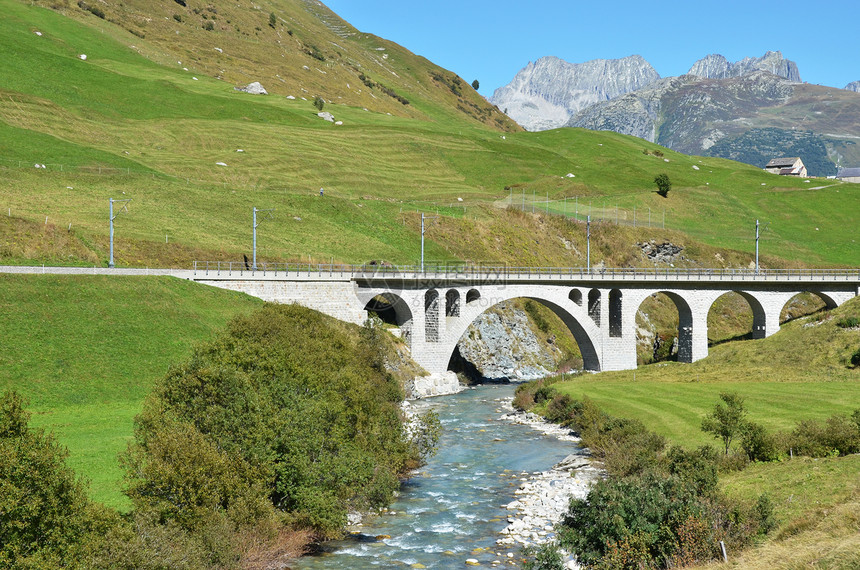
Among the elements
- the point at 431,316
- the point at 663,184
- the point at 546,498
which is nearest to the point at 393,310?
the point at 431,316

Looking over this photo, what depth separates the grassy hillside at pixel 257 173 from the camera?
95875 millimetres

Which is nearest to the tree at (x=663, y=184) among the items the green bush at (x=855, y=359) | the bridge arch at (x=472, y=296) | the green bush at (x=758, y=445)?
the bridge arch at (x=472, y=296)

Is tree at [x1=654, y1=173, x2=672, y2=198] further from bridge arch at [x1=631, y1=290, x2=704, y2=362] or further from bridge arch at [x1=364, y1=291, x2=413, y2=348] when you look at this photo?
bridge arch at [x1=364, y1=291, x2=413, y2=348]

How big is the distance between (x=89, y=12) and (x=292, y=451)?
7212 inches

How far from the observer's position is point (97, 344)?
56938mm

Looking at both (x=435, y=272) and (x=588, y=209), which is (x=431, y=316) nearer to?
(x=435, y=272)

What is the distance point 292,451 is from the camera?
3378 centimetres

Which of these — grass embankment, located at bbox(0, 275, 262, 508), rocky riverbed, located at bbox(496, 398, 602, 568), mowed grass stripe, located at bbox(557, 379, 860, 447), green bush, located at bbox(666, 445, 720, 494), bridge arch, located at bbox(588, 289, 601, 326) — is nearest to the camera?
green bush, located at bbox(666, 445, 720, 494)

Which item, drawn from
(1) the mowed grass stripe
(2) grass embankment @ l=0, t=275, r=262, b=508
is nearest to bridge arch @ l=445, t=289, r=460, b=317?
(1) the mowed grass stripe

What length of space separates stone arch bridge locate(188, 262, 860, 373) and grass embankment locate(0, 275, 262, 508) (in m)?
6.89

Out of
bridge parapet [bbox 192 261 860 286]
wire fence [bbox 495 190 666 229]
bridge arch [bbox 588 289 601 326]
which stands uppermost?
wire fence [bbox 495 190 666 229]

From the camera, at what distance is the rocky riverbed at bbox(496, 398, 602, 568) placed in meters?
36.3

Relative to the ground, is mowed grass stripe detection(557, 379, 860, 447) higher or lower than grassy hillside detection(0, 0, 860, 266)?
lower

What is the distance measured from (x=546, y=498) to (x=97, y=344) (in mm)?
34554
